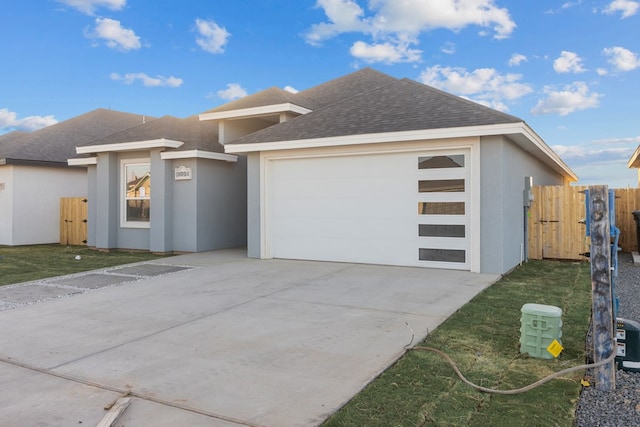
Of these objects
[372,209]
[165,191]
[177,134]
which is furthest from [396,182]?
[177,134]

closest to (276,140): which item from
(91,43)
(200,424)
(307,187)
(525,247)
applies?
(307,187)

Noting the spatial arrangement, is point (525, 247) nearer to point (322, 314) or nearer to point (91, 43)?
point (322, 314)

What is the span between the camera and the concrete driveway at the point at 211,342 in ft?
10.1

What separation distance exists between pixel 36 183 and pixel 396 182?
13735mm

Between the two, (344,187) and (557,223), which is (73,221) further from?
(557,223)

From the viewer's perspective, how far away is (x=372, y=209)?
31.7ft

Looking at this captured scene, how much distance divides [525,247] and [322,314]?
739 cm

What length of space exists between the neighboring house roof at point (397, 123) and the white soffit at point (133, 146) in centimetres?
233

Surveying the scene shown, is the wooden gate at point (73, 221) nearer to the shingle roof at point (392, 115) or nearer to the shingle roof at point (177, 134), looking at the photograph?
the shingle roof at point (177, 134)

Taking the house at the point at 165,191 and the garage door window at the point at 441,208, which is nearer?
the garage door window at the point at 441,208

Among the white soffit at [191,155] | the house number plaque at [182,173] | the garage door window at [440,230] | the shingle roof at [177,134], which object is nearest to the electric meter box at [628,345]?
the garage door window at [440,230]

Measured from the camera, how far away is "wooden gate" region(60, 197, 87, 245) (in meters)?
15.8

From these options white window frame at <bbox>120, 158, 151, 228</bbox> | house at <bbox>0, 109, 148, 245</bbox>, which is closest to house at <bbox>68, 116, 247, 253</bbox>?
white window frame at <bbox>120, 158, 151, 228</bbox>

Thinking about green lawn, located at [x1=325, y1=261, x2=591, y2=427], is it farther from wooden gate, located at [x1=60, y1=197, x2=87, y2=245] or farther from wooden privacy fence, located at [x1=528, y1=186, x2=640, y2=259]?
wooden gate, located at [x1=60, y1=197, x2=87, y2=245]
